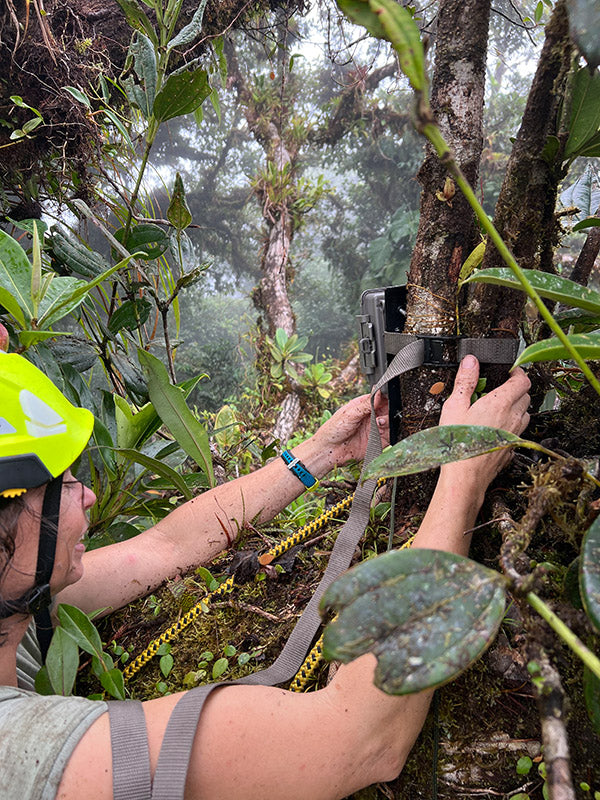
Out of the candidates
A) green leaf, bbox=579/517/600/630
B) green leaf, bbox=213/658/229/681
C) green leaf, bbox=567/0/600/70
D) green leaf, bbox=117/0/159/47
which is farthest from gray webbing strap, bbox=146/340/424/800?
green leaf, bbox=117/0/159/47

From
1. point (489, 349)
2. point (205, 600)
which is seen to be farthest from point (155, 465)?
point (489, 349)

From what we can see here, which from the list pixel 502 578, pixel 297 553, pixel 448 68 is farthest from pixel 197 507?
pixel 448 68

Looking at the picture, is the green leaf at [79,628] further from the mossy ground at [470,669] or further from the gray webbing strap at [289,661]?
the gray webbing strap at [289,661]

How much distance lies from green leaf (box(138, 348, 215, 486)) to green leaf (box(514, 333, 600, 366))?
86 cm

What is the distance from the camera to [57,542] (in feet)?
2.74

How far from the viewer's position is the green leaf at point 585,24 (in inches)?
20.4

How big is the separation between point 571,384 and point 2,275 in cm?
124

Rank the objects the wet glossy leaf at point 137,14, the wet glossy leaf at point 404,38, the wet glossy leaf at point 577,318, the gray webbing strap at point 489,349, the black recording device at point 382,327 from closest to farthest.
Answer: the wet glossy leaf at point 404,38 < the wet glossy leaf at point 577,318 < the gray webbing strap at point 489,349 < the black recording device at point 382,327 < the wet glossy leaf at point 137,14

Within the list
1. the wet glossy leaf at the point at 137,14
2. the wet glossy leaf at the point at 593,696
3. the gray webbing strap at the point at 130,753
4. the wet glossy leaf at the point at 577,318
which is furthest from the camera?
the wet glossy leaf at the point at 137,14

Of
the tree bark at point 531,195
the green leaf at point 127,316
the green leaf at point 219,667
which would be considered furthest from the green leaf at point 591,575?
the green leaf at point 127,316

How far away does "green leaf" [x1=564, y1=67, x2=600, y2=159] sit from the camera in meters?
0.72

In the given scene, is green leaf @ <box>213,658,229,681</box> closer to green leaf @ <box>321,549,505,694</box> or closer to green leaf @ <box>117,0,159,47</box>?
green leaf @ <box>321,549,505,694</box>

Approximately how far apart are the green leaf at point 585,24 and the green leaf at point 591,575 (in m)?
0.51

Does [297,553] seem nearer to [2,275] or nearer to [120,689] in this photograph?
[120,689]
